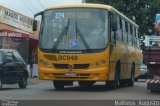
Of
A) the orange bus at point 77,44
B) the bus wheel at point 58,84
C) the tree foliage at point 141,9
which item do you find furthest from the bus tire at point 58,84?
the tree foliage at point 141,9

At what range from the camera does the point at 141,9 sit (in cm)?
5650

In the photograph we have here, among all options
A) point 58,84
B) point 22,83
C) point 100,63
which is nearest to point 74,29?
point 100,63

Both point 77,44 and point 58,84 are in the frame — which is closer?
point 77,44

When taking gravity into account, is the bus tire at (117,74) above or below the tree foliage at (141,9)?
below

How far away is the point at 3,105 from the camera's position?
10938 millimetres

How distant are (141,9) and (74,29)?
37125 mm

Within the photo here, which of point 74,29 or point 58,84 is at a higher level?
point 74,29

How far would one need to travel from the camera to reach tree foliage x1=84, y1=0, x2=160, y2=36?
2217 inches

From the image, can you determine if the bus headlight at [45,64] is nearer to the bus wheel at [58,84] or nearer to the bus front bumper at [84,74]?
the bus front bumper at [84,74]

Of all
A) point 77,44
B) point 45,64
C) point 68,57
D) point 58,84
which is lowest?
point 58,84

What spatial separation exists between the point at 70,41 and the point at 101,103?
24.4ft

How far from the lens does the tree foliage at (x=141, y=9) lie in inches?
2217

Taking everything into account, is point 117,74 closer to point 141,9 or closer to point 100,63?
point 100,63

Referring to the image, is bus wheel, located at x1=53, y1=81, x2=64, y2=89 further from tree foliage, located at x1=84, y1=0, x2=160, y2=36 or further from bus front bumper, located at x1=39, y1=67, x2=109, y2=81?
tree foliage, located at x1=84, y1=0, x2=160, y2=36
